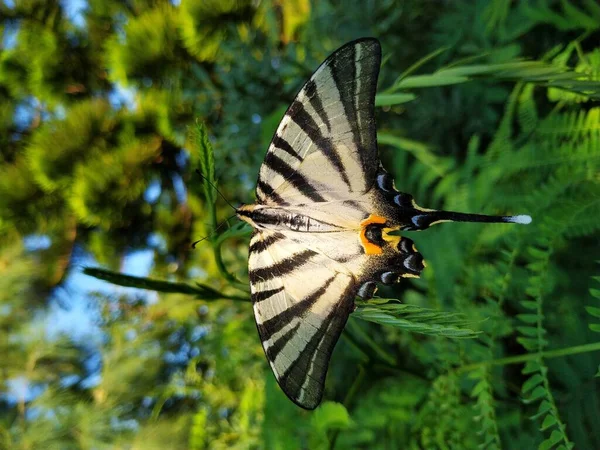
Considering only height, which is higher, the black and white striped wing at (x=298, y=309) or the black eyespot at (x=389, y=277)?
the black eyespot at (x=389, y=277)

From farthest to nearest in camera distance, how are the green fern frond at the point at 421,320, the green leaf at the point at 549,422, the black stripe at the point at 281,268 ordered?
the black stripe at the point at 281,268 < the green leaf at the point at 549,422 < the green fern frond at the point at 421,320

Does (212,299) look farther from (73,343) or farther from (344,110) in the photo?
(73,343)

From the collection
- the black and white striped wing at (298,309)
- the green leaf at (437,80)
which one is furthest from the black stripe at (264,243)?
the green leaf at (437,80)

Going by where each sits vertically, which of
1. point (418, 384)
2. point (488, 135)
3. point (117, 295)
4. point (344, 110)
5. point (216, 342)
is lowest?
point (117, 295)

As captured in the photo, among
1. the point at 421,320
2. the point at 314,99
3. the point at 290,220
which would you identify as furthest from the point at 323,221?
the point at 421,320

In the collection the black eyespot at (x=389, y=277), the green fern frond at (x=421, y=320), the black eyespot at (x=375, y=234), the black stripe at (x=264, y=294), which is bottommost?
the black stripe at (x=264, y=294)

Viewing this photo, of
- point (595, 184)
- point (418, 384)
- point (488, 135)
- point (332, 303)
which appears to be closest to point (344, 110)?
point (332, 303)

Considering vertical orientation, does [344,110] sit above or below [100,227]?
above

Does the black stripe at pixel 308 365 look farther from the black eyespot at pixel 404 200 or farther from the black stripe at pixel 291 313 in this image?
the black eyespot at pixel 404 200

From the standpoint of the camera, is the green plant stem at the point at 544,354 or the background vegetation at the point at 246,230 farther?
the background vegetation at the point at 246,230
